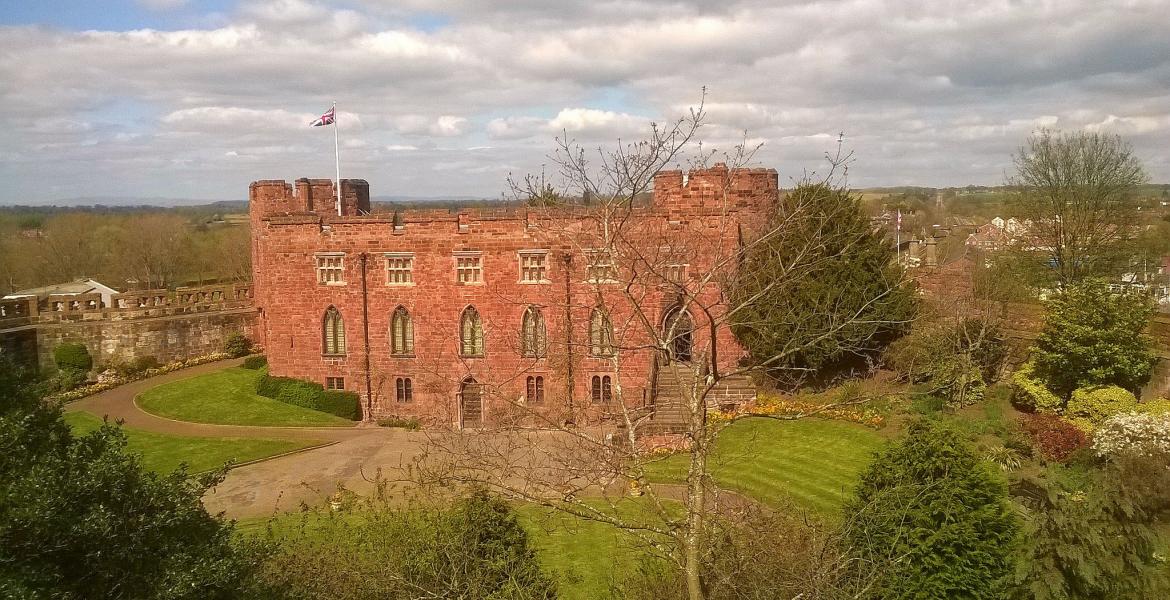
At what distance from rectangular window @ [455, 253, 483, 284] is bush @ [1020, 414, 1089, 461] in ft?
55.7

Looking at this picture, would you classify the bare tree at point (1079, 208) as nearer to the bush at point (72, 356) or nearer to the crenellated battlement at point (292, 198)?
the crenellated battlement at point (292, 198)

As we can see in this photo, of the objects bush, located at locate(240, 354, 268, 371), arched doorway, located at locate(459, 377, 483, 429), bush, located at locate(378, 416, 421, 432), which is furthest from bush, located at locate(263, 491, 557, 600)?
bush, located at locate(240, 354, 268, 371)

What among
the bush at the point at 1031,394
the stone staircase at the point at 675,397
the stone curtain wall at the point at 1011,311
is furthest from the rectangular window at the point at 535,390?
the bush at the point at 1031,394

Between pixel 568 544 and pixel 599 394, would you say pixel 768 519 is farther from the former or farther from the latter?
pixel 599 394

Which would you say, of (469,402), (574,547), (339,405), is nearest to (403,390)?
(339,405)

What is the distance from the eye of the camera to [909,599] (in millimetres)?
10383

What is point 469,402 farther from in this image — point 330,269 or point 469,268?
point 330,269

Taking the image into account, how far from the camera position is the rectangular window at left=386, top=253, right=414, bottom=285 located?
85.3ft

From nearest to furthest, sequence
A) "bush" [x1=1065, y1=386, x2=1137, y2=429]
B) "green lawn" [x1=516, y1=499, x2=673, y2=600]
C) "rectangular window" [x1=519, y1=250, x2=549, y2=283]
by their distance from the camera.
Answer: "green lawn" [x1=516, y1=499, x2=673, y2=600], "bush" [x1=1065, y1=386, x2=1137, y2=429], "rectangular window" [x1=519, y1=250, x2=549, y2=283]

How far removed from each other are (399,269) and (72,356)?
1653 cm

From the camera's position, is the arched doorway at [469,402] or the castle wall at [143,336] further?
the castle wall at [143,336]

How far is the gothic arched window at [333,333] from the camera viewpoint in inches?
1059

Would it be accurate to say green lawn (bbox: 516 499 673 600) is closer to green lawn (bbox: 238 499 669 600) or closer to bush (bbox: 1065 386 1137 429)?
green lawn (bbox: 238 499 669 600)

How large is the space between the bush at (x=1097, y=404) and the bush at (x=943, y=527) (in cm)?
1056
